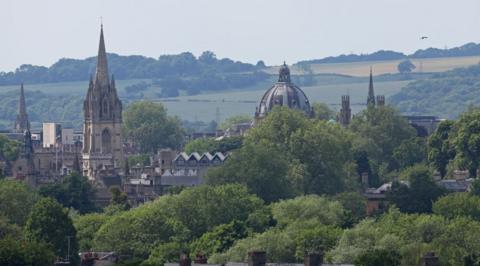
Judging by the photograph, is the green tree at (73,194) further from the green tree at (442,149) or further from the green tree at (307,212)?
the green tree at (442,149)

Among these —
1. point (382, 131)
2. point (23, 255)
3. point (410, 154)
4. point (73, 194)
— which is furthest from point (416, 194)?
point (382, 131)

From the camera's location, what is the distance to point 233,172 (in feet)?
441

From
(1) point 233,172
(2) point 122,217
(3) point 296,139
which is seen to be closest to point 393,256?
(2) point 122,217

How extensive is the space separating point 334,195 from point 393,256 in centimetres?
5275

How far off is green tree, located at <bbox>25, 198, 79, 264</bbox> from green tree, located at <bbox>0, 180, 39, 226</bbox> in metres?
6.66

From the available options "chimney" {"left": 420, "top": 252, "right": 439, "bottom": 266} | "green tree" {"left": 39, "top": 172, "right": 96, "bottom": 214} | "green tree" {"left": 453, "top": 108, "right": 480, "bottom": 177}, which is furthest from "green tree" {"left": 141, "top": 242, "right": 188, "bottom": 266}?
"green tree" {"left": 453, "top": 108, "right": 480, "bottom": 177}

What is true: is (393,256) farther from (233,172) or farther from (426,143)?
(426,143)

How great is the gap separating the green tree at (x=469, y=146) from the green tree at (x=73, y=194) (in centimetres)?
2252

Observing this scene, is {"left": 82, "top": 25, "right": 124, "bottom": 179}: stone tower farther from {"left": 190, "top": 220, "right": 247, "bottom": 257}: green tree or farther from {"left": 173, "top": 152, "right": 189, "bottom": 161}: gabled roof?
{"left": 190, "top": 220, "right": 247, "bottom": 257}: green tree

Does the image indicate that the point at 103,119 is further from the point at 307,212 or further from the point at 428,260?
the point at 428,260

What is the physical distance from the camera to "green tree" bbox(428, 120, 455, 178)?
Result: 158m

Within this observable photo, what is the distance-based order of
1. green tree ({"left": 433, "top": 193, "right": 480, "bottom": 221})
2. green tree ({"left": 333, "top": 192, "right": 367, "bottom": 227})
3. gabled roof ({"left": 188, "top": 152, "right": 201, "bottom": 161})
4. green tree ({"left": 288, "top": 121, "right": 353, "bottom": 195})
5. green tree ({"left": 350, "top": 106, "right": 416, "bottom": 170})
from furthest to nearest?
gabled roof ({"left": 188, "top": 152, "right": 201, "bottom": 161}), green tree ({"left": 350, "top": 106, "right": 416, "bottom": 170}), green tree ({"left": 288, "top": 121, "right": 353, "bottom": 195}), green tree ({"left": 333, "top": 192, "right": 367, "bottom": 227}), green tree ({"left": 433, "top": 193, "right": 480, "bottom": 221})

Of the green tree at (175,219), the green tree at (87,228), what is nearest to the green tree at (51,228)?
the green tree at (87,228)

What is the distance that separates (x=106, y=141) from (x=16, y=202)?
253ft
